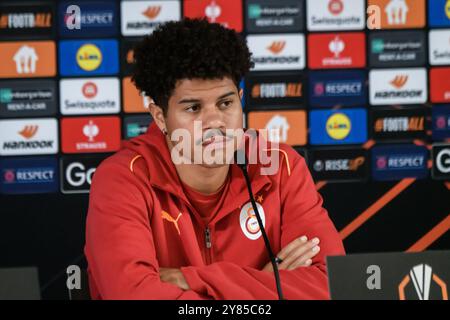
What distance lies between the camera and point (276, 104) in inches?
110

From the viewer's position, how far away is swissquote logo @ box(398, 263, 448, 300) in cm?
113

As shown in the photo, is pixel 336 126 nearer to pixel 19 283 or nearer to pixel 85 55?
pixel 85 55

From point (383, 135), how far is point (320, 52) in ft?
1.41

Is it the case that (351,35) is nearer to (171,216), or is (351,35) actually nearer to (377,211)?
(377,211)

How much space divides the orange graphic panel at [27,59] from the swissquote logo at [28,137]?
0.63ft

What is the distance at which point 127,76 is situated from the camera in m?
2.76

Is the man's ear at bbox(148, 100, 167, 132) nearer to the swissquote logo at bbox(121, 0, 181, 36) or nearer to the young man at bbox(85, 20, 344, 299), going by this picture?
the young man at bbox(85, 20, 344, 299)

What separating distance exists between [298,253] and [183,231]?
28cm

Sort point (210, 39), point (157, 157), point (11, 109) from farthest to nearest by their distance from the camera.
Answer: point (11, 109) → point (157, 157) → point (210, 39)

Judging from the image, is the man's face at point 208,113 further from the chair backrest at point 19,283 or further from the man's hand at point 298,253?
the chair backrest at point 19,283

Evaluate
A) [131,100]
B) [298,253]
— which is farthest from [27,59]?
[298,253]

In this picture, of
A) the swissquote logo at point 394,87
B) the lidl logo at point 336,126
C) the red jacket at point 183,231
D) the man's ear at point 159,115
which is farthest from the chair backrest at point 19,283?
the swissquote logo at point 394,87

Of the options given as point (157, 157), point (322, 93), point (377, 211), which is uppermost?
point (322, 93)

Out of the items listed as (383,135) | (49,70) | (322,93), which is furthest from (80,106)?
(383,135)
